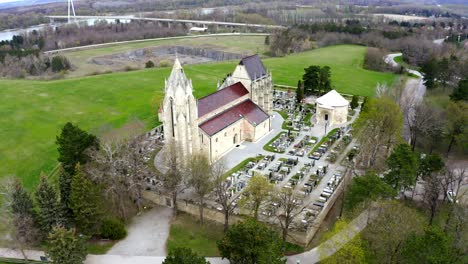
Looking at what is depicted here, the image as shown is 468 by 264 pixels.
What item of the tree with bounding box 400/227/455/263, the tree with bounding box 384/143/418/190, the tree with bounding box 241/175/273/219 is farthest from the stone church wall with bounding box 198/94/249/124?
the tree with bounding box 400/227/455/263

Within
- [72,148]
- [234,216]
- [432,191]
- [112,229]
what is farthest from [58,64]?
[432,191]

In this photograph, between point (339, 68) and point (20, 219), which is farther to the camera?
point (339, 68)

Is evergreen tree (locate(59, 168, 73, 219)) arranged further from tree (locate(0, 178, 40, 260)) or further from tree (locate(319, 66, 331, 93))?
tree (locate(319, 66, 331, 93))

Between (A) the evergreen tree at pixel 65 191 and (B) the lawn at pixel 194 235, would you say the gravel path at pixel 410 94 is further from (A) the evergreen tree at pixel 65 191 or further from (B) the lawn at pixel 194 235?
(A) the evergreen tree at pixel 65 191

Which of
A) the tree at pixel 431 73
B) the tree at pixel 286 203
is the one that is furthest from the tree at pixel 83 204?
the tree at pixel 431 73

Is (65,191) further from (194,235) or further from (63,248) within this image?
(194,235)

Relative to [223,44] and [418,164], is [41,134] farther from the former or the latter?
[223,44]
